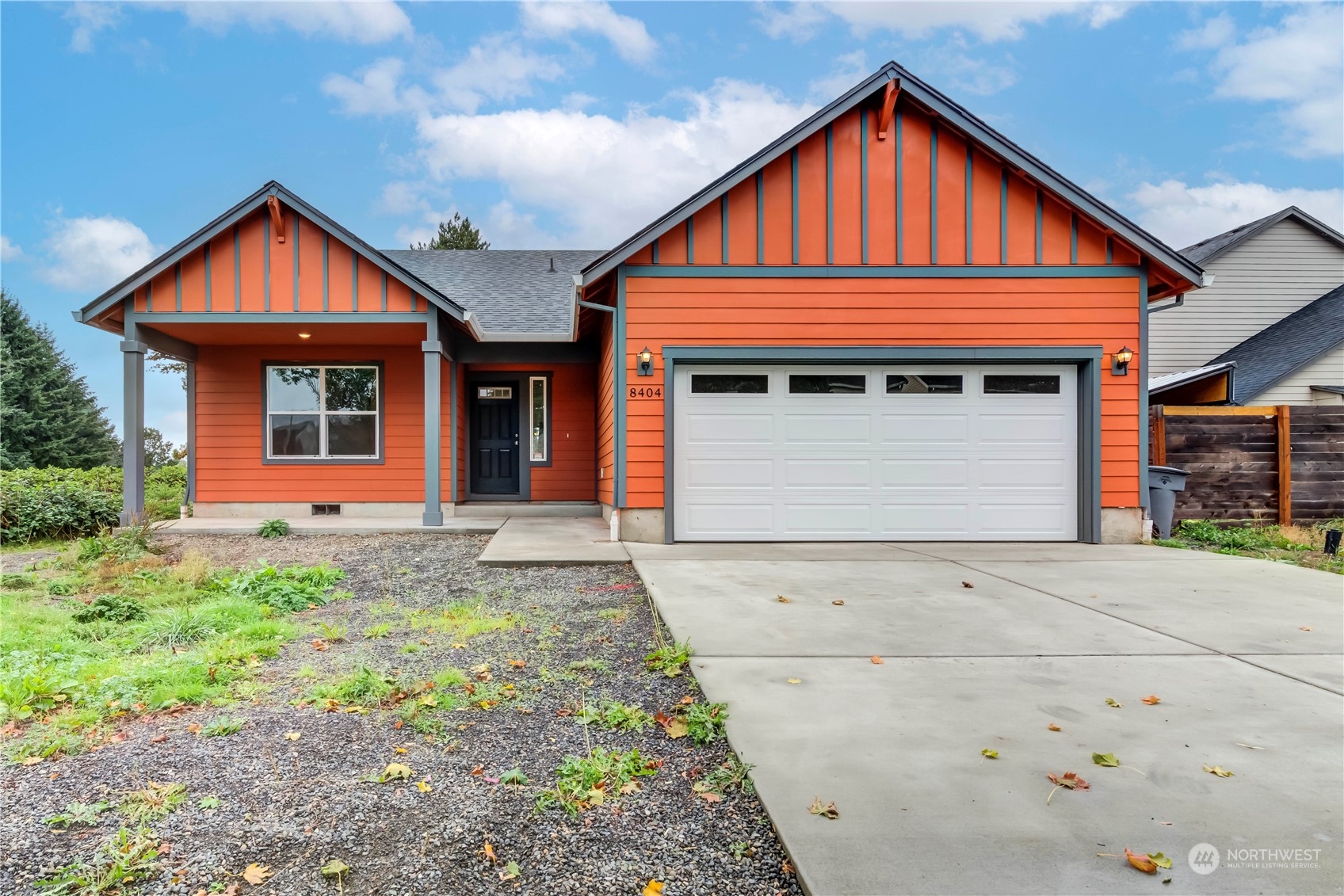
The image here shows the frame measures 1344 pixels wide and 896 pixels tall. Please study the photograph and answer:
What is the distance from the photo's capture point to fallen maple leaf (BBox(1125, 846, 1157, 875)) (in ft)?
5.30

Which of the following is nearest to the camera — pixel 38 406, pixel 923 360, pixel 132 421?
pixel 923 360

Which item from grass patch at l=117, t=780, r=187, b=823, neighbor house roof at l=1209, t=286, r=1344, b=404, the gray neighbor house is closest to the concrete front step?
grass patch at l=117, t=780, r=187, b=823

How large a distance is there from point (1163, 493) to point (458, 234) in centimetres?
3214

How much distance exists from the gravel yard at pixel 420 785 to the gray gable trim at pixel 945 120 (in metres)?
4.74

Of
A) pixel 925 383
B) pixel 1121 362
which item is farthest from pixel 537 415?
pixel 1121 362

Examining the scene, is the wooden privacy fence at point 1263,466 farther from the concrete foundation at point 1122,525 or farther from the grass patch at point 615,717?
the grass patch at point 615,717

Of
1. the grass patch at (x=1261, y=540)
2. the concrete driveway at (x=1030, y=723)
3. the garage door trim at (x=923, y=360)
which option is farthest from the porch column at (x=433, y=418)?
the grass patch at (x=1261, y=540)

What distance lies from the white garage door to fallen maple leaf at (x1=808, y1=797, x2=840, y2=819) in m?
5.71

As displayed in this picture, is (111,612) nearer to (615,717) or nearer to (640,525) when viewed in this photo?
(615,717)

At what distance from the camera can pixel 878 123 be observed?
751cm

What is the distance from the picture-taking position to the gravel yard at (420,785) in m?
1.71

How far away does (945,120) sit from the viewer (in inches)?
292

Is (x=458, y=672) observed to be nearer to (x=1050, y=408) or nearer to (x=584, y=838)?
(x=584, y=838)

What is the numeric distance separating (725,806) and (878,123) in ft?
24.5
